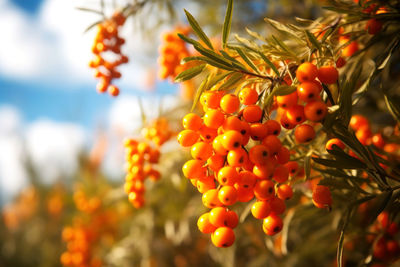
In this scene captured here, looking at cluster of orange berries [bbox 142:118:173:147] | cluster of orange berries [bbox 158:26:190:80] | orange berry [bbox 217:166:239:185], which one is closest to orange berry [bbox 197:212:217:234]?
orange berry [bbox 217:166:239:185]

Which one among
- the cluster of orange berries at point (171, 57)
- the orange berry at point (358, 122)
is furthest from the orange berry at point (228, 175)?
the cluster of orange berries at point (171, 57)

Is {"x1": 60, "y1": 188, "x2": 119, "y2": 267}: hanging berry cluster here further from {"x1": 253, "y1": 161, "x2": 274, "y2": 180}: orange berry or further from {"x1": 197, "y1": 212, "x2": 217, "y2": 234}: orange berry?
{"x1": 253, "y1": 161, "x2": 274, "y2": 180}: orange berry

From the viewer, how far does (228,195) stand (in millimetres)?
484

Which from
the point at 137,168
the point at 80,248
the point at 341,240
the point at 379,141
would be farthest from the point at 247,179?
the point at 80,248

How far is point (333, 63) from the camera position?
58cm

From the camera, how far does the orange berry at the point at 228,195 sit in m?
0.48

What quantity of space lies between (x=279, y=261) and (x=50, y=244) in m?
3.35

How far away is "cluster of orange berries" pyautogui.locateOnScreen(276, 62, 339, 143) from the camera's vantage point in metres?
0.46

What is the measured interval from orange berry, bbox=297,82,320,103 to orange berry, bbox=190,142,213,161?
19 cm

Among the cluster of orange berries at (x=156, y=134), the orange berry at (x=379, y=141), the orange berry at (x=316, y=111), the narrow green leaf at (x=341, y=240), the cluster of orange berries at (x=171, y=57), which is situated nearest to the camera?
the orange berry at (x=316, y=111)

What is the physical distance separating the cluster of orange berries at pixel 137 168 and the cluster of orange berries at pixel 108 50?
0.18m

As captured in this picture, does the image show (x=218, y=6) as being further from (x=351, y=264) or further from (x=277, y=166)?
(x=351, y=264)

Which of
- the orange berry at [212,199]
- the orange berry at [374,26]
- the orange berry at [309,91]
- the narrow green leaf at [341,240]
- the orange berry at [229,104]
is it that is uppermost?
the orange berry at [374,26]

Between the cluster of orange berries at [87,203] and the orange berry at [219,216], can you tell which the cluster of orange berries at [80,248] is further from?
the orange berry at [219,216]
